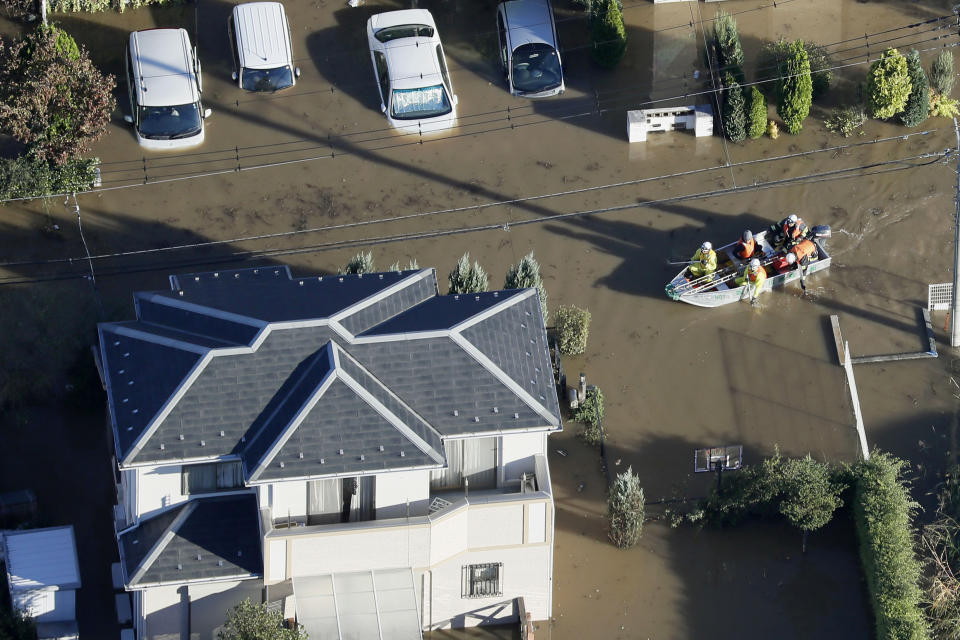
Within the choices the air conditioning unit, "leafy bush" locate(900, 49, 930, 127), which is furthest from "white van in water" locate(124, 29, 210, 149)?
"leafy bush" locate(900, 49, 930, 127)

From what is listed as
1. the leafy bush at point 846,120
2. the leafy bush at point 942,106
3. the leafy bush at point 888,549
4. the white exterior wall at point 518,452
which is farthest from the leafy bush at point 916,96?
the white exterior wall at point 518,452

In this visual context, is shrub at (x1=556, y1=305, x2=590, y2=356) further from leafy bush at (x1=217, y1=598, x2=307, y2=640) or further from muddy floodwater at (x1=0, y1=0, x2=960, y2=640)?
leafy bush at (x1=217, y1=598, x2=307, y2=640)

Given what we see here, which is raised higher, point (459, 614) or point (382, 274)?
point (382, 274)

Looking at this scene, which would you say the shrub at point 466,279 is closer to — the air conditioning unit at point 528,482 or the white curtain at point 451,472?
the white curtain at point 451,472

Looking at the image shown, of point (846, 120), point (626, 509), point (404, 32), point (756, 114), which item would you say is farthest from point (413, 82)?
point (626, 509)

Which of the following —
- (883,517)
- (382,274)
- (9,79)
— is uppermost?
(9,79)

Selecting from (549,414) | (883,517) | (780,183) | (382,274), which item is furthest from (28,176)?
(883,517)

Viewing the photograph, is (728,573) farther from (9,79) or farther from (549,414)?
(9,79)

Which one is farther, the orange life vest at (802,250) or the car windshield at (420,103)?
the car windshield at (420,103)
